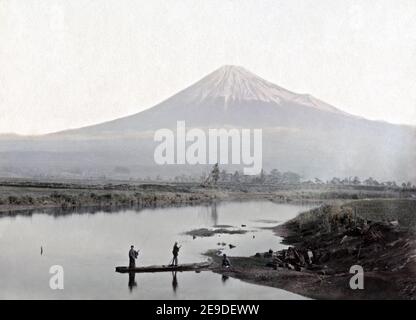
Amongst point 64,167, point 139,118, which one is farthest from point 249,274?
point 64,167

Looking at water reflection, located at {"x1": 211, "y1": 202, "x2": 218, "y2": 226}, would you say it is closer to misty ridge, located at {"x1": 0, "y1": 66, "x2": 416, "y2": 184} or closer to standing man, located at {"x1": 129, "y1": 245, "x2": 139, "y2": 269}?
misty ridge, located at {"x1": 0, "y1": 66, "x2": 416, "y2": 184}

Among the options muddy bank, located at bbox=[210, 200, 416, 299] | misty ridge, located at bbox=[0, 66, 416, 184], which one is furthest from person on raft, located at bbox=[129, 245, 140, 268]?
misty ridge, located at bbox=[0, 66, 416, 184]

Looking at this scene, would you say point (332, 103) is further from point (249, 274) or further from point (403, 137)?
point (249, 274)

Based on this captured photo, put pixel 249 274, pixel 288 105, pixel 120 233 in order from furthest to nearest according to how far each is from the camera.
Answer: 1. pixel 288 105
2. pixel 120 233
3. pixel 249 274

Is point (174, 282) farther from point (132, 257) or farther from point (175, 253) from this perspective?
point (132, 257)

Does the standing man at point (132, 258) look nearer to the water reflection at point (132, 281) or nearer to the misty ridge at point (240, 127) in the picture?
the water reflection at point (132, 281)

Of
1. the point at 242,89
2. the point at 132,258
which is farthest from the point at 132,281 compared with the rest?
the point at 242,89

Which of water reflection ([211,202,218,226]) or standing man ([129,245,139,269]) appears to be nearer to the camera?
standing man ([129,245,139,269])
